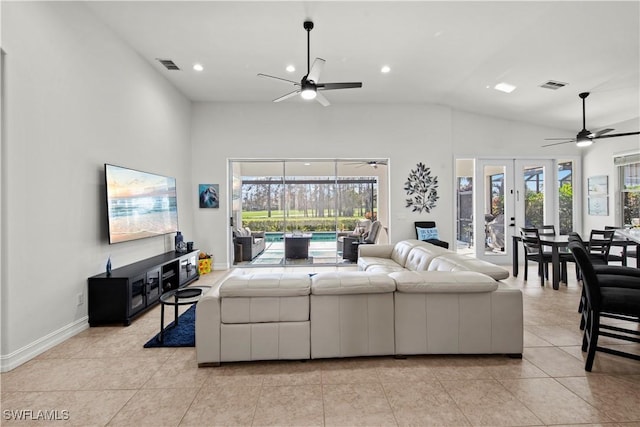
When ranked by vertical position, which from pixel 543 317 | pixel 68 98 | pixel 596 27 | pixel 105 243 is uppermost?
pixel 596 27

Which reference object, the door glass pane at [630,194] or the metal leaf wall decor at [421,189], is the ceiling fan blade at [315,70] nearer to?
the metal leaf wall decor at [421,189]

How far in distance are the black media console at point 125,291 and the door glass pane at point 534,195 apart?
7175 millimetres

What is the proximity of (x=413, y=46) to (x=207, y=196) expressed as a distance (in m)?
4.68

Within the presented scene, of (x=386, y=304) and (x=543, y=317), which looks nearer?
(x=386, y=304)

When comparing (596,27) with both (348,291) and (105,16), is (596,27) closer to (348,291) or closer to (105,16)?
(348,291)

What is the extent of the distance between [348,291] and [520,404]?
1.31 meters

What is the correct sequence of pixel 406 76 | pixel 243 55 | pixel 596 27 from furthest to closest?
pixel 406 76
pixel 243 55
pixel 596 27

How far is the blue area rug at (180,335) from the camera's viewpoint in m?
2.91

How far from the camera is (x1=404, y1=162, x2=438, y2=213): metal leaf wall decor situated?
21.6ft

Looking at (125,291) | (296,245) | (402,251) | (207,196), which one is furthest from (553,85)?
(125,291)

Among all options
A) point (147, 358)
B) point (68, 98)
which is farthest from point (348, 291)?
point (68, 98)

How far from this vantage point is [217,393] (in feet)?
6.96

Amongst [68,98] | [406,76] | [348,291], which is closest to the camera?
[348,291]

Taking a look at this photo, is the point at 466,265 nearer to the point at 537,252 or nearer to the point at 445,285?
the point at 445,285
